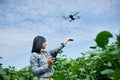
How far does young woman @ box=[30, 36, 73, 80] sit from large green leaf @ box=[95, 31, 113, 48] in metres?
4.48

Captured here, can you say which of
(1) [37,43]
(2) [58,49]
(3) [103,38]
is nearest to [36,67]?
(1) [37,43]

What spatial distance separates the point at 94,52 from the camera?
32.6 inches

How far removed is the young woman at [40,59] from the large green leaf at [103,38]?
4.48 m

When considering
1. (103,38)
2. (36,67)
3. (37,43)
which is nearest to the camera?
(103,38)

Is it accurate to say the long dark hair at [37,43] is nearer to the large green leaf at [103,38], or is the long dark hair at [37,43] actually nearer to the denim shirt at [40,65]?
the denim shirt at [40,65]

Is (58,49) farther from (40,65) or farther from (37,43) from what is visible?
(40,65)

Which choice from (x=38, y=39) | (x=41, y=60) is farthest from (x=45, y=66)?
(x=38, y=39)

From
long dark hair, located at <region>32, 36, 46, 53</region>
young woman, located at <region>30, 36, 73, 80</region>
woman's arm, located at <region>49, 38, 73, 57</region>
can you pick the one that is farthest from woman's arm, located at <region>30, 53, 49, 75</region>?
woman's arm, located at <region>49, 38, 73, 57</region>

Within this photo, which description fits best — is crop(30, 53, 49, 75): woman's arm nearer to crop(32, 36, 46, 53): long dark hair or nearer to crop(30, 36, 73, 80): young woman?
crop(30, 36, 73, 80): young woman

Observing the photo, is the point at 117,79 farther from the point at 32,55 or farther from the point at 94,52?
the point at 32,55

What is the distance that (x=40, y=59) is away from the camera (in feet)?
18.4

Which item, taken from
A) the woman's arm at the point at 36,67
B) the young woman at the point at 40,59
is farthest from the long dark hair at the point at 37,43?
the woman's arm at the point at 36,67

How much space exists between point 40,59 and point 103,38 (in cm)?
480

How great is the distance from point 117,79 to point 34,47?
5.04 m
